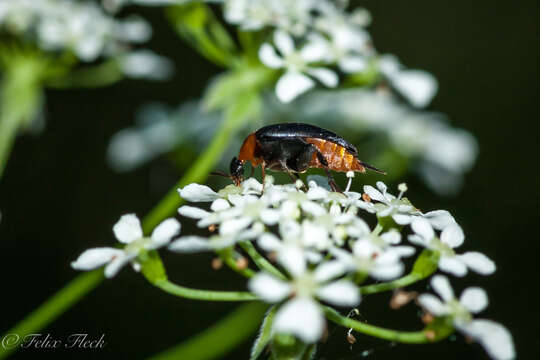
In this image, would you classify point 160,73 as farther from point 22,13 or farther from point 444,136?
point 444,136

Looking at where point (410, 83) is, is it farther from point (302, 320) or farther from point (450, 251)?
point (302, 320)

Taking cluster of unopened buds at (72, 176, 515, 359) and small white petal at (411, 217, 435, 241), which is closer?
cluster of unopened buds at (72, 176, 515, 359)

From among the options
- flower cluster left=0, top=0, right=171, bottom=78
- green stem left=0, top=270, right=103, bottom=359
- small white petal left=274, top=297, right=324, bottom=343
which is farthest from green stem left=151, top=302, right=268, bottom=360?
flower cluster left=0, top=0, right=171, bottom=78

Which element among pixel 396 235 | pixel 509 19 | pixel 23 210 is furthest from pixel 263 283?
pixel 509 19

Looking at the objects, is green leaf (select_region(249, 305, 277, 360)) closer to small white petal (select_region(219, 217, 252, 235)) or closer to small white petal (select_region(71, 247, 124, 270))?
small white petal (select_region(219, 217, 252, 235))

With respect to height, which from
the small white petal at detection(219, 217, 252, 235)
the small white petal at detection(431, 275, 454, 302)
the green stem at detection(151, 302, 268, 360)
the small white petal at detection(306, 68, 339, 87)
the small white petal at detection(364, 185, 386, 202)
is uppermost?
the small white petal at detection(306, 68, 339, 87)

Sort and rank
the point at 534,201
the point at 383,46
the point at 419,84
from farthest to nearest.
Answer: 1. the point at 383,46
2. the point at 534,201
3. the point at 419,84
